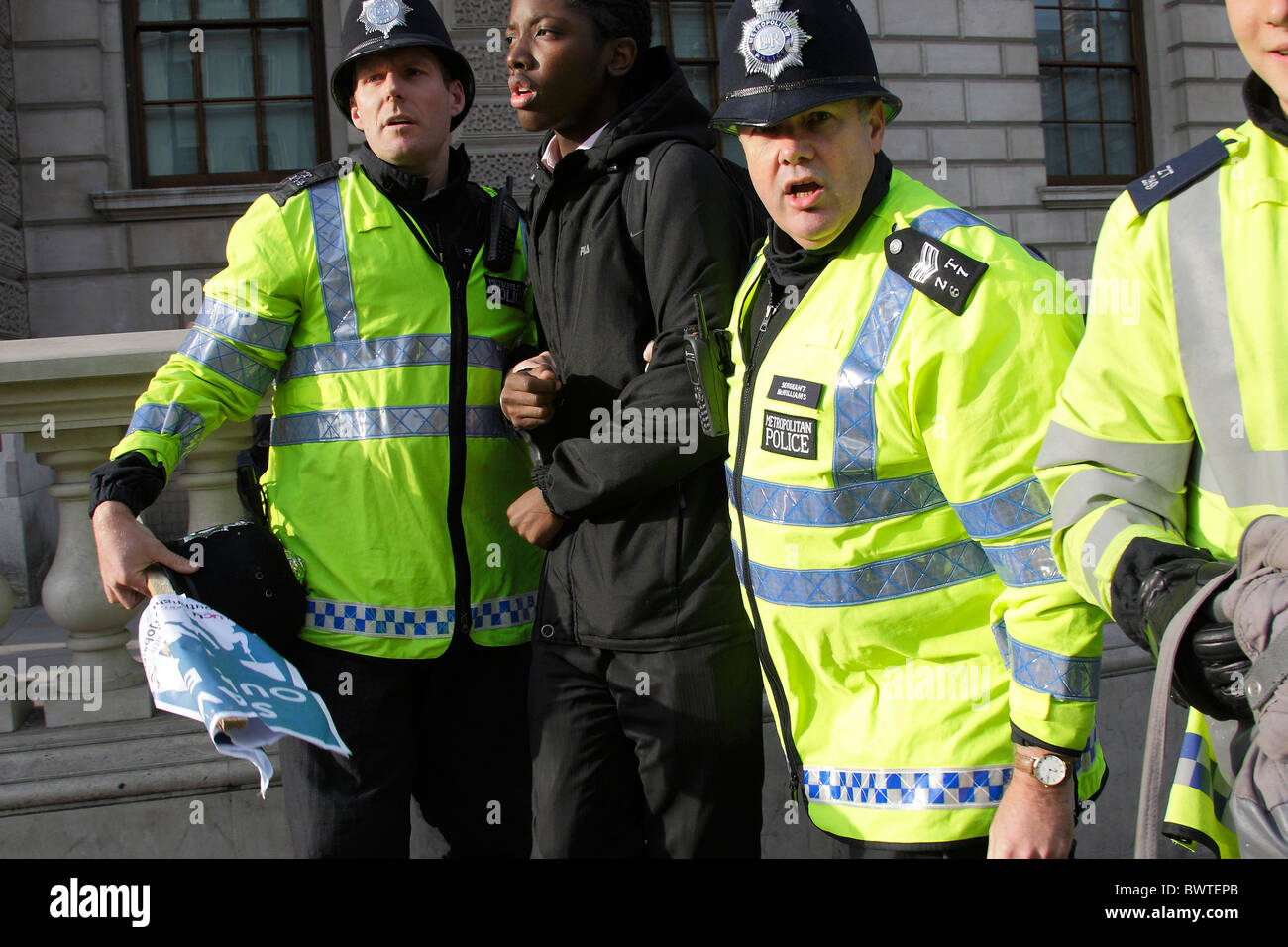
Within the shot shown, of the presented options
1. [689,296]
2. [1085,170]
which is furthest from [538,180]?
[1085,170]

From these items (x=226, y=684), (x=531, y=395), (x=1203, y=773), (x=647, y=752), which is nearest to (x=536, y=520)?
(x=531, y=395)

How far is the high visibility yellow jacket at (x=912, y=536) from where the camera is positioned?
153 centimetres

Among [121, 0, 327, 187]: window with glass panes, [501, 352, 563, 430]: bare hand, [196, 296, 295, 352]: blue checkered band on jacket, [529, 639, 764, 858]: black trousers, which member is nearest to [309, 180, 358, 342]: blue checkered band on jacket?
[196, 296, 295, 352]: blue checkered band on jacket

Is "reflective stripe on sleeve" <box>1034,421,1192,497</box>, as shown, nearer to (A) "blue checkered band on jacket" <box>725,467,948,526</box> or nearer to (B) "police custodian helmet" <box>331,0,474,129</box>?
(A) "blue checkered band on jacket" <box>725,467,948,526</box>

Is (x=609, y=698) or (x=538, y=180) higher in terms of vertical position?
(x=538, y=180)

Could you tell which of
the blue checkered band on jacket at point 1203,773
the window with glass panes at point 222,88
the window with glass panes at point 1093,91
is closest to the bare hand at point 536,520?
the blue checkered band on jacket at point 1203,773

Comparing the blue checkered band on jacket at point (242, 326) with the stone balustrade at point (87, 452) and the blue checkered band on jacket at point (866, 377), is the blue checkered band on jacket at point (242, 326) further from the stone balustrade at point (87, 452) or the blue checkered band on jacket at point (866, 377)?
the blue checkered band on jacket at point (866, 377)

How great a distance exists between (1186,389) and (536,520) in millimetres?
1273

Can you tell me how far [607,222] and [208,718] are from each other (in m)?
1.19

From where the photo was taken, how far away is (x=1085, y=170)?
37.8 feet

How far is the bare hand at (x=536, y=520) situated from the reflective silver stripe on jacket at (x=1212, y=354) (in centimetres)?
125

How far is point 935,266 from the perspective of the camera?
5.19 feet

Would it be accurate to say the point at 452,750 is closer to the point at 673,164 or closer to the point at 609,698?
the point at 609,698

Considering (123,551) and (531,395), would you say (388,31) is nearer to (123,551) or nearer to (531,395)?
(531,395)
